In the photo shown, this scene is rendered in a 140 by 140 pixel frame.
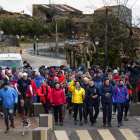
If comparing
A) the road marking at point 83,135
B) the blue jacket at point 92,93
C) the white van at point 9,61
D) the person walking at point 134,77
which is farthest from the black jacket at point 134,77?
the white van at point 9,61

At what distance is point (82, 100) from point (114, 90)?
3.80 feet

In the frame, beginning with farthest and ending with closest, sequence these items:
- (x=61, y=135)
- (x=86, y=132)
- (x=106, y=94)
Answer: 1. (x=106, y=94)
2. (x=86, y=132)
3. (x=61, y=135)

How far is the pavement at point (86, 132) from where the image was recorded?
327 inches

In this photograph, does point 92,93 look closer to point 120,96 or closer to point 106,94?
point 106,94

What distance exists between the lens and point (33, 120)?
10156 millimetres

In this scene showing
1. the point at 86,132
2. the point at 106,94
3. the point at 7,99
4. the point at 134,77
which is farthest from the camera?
the point at 134,77

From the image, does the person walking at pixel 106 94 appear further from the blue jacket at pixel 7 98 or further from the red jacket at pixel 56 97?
the blue jacket at pixel 7 98

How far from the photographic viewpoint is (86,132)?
28.9 ft

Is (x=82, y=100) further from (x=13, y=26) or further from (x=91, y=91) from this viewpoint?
(x=13, y=26)

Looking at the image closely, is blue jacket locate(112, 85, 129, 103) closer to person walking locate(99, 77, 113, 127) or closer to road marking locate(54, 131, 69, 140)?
person walking locate(99, 77, 113, 127)

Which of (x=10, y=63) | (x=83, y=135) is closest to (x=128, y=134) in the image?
(x=83, y=135)

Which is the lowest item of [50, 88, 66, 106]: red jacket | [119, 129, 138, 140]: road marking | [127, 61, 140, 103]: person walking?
[119, 129, 138, 140]: road marking

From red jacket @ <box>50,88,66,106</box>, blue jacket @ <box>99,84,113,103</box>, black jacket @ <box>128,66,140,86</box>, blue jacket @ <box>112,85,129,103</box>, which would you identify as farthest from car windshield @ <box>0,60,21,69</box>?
blue jacket @ <box>112,85,129,103</box>

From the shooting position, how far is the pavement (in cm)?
831
